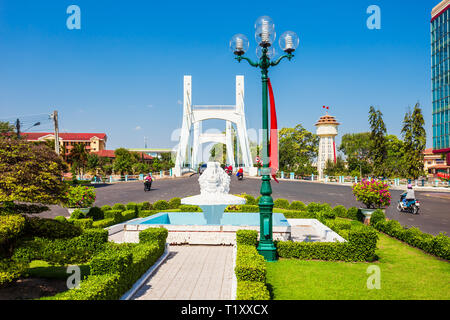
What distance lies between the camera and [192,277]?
609 cm

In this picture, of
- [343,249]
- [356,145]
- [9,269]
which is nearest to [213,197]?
[343,249]

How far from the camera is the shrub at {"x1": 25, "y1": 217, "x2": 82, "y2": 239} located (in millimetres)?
5102

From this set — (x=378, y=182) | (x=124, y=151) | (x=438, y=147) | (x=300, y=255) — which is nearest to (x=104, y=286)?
(x=300, y=255)

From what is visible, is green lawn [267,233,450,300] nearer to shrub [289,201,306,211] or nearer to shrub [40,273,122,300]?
shrub [40,273,122,300]

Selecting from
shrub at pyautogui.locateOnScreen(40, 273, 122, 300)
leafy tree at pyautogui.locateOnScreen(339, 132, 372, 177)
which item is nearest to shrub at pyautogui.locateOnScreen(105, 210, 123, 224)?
shrub at pyautogui.locateOnScreen(40, 273, 122, 300)

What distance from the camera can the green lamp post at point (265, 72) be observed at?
6789mm

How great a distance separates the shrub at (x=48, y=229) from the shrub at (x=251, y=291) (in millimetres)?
3025

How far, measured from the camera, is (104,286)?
4.32 m

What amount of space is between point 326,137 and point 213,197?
4043 cm

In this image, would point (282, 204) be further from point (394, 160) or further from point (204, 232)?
point (394, 160)

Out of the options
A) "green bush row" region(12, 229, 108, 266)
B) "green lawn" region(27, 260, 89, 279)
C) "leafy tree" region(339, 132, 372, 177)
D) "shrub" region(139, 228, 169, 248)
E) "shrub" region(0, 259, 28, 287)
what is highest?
"leafy tree" region(339, 132, 372, 177)

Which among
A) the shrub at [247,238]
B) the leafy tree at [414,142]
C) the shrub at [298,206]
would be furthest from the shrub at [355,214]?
the leafy tree at [414,142]

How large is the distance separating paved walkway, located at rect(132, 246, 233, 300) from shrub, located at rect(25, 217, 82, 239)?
1.58 metres
